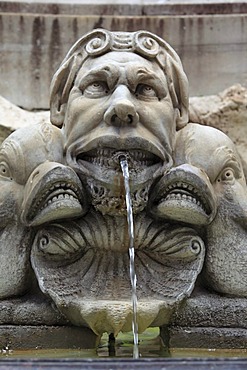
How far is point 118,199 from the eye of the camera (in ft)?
11.8

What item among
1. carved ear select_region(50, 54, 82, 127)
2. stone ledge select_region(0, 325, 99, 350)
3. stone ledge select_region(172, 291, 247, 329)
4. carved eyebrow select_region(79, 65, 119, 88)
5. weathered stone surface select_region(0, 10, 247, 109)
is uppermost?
carved eyebrow select_region(79, 65, 119, 88)

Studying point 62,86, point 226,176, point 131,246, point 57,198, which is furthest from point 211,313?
point 62,86

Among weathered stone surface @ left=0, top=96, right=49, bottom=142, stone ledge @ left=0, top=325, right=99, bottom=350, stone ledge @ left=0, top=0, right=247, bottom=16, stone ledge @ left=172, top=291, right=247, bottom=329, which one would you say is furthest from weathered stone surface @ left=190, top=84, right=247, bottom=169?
stone ledge @ left=0, top=325, right=99, bottom=350

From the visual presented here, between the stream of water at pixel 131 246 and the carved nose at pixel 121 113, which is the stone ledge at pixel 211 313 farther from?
the carved nose at pixel 121 113

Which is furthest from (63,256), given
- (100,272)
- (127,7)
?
(127,7)

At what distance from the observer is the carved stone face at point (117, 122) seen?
357cm

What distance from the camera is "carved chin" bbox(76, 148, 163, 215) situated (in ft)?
11.7

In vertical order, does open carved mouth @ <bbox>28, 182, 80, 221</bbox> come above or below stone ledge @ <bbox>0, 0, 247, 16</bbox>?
below

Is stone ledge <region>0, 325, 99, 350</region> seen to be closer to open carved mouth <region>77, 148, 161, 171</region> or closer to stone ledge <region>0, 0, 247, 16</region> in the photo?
open carved mouth <region>77, 148, 161, 171</region>

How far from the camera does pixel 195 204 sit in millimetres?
3605

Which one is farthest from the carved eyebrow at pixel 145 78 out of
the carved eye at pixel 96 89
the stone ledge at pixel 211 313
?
the stone ledge at pixel 211 313

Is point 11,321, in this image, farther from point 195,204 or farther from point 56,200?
point 195,204

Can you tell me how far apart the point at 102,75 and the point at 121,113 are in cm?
24

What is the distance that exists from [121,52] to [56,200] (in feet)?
2.33
